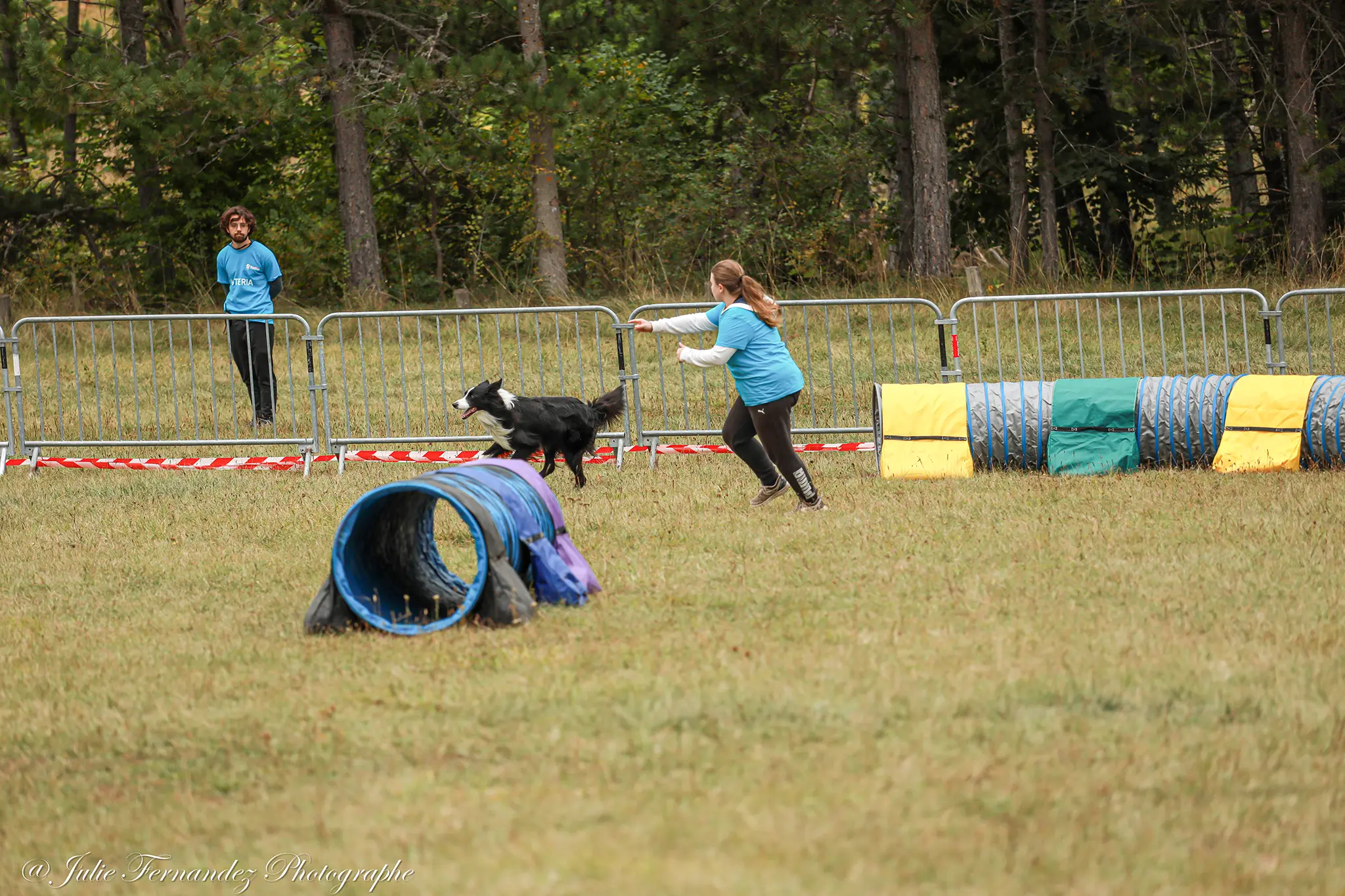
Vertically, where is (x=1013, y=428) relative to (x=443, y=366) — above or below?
below

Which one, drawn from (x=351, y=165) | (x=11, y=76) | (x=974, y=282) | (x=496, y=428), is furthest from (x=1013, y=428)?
(x=11, y=76)

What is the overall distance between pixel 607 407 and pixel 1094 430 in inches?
140

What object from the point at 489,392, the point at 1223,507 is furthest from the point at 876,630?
the point at 489,392

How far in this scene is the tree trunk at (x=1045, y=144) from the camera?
20328 mm

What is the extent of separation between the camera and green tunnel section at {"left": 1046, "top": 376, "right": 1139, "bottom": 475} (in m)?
9.78

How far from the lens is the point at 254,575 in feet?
25.0

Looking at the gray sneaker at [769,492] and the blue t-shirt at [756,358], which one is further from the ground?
the blue t-shirt at [756,358]

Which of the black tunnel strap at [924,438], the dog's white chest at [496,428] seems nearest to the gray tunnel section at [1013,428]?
the black tunnel strap at [924,438]

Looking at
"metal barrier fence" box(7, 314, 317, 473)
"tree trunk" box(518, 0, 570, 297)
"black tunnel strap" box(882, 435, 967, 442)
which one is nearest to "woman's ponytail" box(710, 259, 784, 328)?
"black tunnel strap" box(882, 435, 967, 442)

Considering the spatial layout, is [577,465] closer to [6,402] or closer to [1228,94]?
[6,402]

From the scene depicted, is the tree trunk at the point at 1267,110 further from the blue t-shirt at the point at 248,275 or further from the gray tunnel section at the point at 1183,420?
the blue t-shirt at the point at 248,275

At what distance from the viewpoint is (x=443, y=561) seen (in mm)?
7395

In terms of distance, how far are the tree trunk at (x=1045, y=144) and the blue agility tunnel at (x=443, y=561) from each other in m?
14.6

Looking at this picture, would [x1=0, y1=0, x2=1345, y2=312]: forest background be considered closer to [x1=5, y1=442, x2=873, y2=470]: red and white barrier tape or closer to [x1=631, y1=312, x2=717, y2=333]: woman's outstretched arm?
[x1=5, y1=442, x2=873, y2=470]: red and white barrier tape
